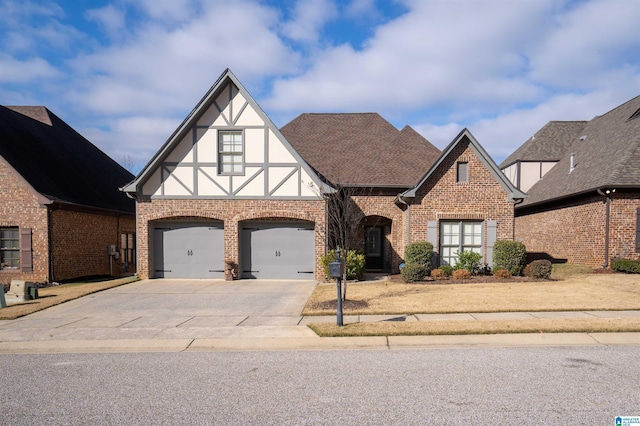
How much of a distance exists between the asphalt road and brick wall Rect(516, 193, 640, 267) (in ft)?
40.3

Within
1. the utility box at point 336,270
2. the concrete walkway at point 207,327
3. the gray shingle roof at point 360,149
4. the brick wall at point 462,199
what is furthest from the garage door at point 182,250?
the utility box at point 336,270

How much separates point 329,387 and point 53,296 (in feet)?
38.0

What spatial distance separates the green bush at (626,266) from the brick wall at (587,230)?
769 millimetres

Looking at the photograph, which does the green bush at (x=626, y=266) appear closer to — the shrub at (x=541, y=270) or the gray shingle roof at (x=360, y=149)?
the shrub at (x=541, y=270)

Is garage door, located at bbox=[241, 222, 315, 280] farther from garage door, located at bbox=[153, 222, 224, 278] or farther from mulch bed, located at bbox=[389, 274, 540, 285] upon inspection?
mulch bed, located at bbox=[389, 274, 540, 285]

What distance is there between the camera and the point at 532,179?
2919 centimetres

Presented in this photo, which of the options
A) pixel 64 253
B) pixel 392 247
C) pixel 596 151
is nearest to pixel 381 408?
pixel 392 247

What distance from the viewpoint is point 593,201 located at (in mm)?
16844

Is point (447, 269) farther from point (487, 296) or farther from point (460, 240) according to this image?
point (487, 296)

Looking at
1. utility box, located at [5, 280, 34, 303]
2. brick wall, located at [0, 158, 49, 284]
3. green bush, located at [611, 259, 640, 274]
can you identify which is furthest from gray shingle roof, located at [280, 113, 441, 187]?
utility box, located at [5, 280, 34, 303]

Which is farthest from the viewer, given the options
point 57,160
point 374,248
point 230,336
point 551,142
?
point 551,142

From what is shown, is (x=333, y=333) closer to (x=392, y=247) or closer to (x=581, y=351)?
(x=581, y=351)

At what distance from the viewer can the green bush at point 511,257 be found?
14500mm

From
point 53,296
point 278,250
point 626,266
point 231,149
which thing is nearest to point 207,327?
point 53,296
